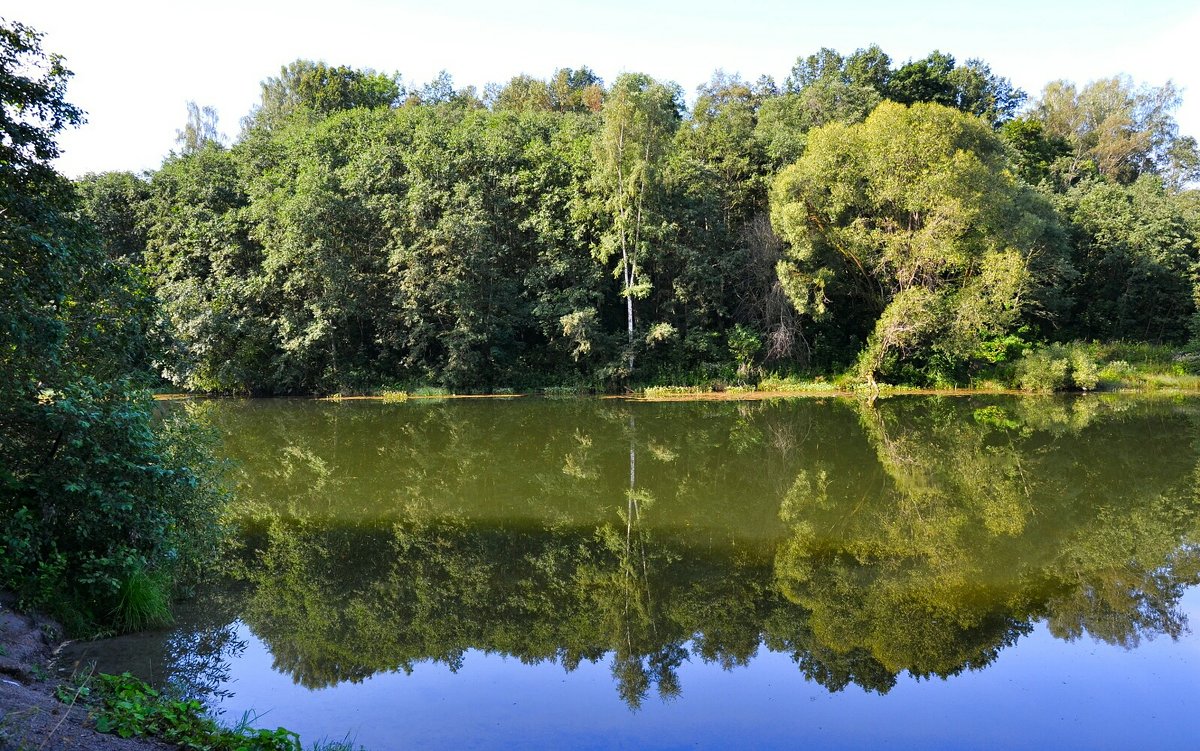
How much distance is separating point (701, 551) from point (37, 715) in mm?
6966

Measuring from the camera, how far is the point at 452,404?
1065 inches

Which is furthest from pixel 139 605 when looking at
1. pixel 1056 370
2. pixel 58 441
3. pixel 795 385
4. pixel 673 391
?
pixel 1056 370

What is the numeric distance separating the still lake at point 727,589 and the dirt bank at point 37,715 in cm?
82

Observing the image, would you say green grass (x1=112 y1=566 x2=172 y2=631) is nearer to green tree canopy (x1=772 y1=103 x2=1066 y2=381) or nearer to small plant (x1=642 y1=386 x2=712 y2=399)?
small plant (x1=642 y1=386 x2=712 y2=399)

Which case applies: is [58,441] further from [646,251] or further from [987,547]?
[646,251]

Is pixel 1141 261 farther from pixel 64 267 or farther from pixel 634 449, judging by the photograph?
pixel 64 267

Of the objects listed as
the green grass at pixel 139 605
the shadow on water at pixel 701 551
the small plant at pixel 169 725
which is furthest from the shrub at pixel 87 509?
the small plant at pixel 169 725

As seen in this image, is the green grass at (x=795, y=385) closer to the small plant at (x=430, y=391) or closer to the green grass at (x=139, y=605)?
the small plant at (x=430, y=391)

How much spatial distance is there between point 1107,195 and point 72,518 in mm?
39536

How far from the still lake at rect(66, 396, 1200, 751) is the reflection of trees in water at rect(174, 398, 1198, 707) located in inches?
1.6

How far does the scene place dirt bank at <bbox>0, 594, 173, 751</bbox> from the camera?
3.78 meters

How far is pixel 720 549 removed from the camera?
31.9ft

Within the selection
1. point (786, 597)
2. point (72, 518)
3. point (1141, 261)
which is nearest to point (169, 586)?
point (72, 518)

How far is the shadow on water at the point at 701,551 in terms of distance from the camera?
697 centimetres
